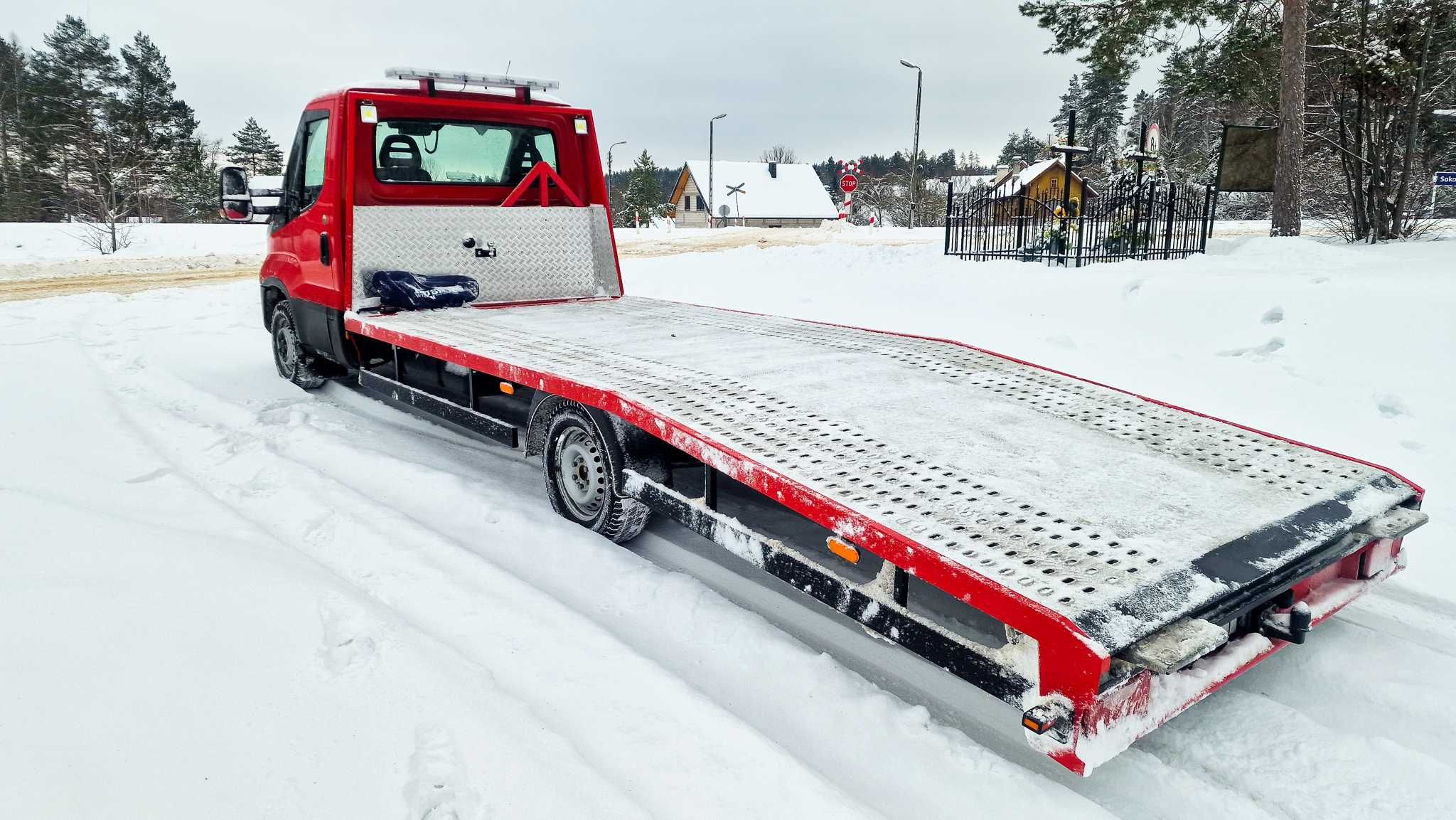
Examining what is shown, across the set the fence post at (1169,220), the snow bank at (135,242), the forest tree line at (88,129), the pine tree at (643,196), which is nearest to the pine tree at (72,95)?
the forest tree line at (88,129)

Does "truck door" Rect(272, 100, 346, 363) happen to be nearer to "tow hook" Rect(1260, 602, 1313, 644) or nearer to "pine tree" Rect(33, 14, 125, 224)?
"tow hook" Rect(1260, 602, 1313, 644)

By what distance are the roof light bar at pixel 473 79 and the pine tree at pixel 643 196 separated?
5539cm

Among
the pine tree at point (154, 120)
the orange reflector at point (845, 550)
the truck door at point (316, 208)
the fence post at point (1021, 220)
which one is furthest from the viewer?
the pine tree at point (154, 120)

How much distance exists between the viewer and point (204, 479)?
4.55 meters

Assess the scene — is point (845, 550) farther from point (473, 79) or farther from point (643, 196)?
point (643, 196)

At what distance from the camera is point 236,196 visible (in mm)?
6473

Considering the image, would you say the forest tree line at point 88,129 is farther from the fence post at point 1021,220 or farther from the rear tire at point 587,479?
the rear tire at point 587,479

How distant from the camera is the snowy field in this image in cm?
226

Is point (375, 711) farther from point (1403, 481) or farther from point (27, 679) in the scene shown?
point (1403, 481)

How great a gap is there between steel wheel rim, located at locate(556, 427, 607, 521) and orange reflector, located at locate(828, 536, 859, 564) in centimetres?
139

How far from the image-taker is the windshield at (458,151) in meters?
6.09

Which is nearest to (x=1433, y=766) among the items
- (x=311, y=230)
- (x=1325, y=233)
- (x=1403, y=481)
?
(x=1403, y=481)

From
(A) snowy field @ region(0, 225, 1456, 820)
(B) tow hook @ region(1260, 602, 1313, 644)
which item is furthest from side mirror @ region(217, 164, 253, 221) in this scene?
(B) tow hook @ region(1260, 602, 1313, 644)

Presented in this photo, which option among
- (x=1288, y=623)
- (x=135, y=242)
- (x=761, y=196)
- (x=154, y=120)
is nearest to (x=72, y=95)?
(x=154, y=120)
